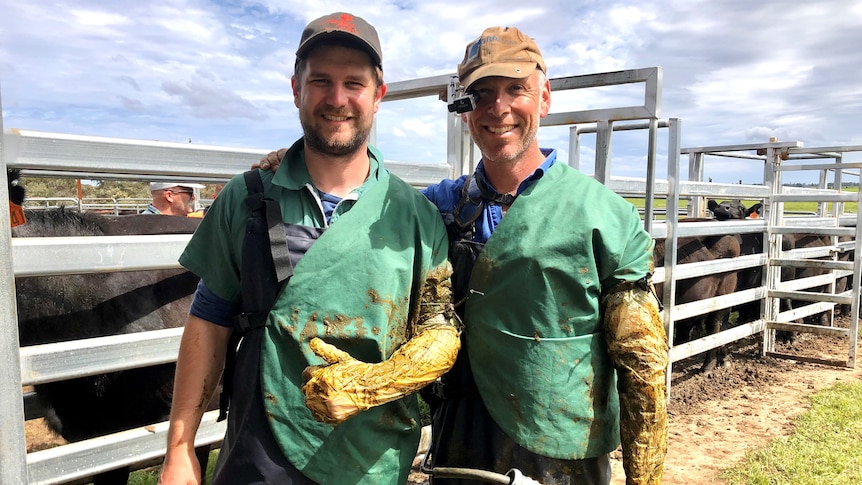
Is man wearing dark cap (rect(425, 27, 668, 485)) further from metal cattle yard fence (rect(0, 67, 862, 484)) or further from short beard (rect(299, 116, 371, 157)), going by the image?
metal cattle yard fence (rect(0, 67, 862, 484))

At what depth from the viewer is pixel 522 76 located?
6.00 ft

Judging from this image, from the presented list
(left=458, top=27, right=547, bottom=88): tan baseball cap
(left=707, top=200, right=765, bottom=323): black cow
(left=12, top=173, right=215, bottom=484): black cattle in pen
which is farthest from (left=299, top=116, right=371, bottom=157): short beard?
(left=707, top=200, right=765, bottom=323): black cow

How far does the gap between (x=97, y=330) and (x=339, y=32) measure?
2294 millimetres

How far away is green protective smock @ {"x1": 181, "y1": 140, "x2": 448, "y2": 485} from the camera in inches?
63.5

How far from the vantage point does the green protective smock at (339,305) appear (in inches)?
63.5

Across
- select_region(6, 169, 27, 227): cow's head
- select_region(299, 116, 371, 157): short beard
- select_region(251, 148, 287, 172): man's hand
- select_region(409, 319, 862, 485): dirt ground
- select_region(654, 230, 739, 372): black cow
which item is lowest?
select_region(409, 319, 862, 485): dirt ground

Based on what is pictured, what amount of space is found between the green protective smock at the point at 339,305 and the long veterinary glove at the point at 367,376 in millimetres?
103

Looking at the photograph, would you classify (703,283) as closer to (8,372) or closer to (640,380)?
(640,380)

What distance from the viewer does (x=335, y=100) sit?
5.67 ft

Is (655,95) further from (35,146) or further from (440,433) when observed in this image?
(35,146)

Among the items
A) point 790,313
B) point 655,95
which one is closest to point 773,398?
point 790,313

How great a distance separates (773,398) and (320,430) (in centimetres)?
553

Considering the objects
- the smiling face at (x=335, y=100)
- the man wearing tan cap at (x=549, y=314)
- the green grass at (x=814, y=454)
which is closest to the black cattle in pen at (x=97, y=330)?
the man wearing tan cap at (x=549, y=314)

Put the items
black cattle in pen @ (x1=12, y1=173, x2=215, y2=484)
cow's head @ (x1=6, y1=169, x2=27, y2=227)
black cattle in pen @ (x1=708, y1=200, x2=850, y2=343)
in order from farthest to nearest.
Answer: black cattle in pen @ (x1=708, y1=200, x2=850, y2=343), black cattle in pen @ (x1=12, y1=173, x2=215, y2=484), cow's head @ (x1=6, y1=169, x2=27, y2=227)
